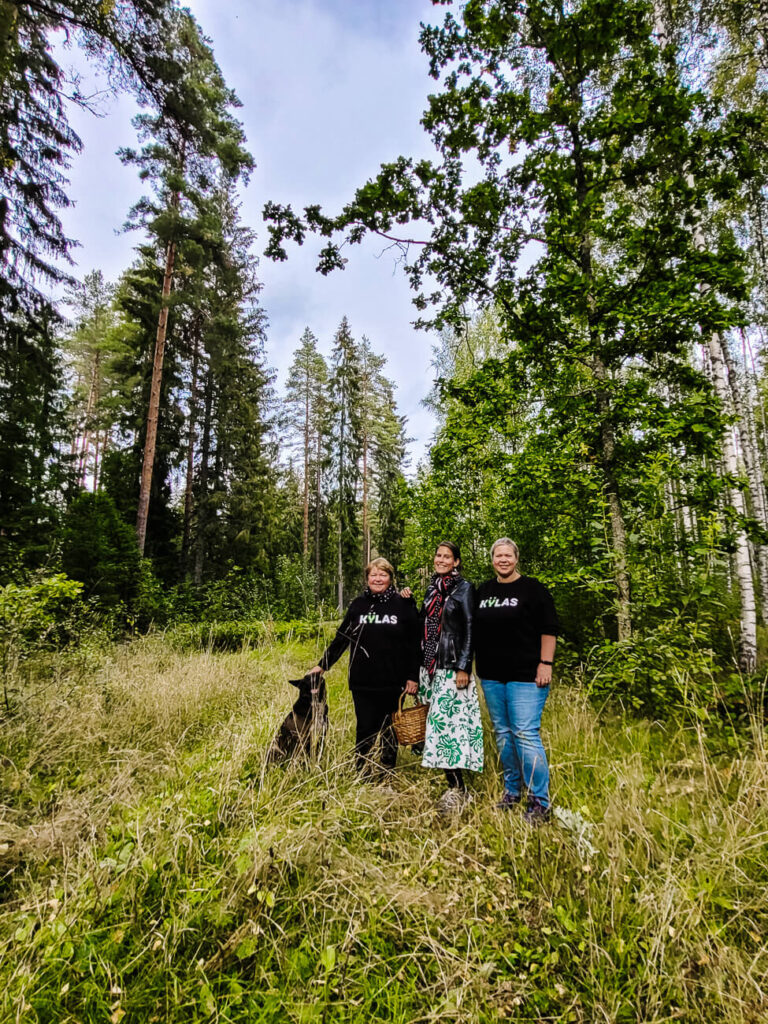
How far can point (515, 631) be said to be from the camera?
10.1 ft

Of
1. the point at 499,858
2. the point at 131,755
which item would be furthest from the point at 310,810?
the point at 131,755

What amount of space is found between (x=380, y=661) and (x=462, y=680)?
0.65 metres

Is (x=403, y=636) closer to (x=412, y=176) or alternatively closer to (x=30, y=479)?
(x=412, y=176)

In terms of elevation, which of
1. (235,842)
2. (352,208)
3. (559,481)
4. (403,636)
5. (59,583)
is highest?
(352,208)

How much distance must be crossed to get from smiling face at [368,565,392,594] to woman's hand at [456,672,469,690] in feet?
2.95

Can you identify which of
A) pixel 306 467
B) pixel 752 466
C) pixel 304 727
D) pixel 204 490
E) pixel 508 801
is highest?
pixel 306 467

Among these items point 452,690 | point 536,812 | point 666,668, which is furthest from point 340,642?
point 666,668

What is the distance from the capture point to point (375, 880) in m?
2.12

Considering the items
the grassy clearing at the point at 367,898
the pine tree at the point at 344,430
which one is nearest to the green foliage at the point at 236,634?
the grassy clearing at the point at 367,898

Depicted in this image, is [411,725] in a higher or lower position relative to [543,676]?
lower

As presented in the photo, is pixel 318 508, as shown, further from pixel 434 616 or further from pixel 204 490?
pixel 434 616

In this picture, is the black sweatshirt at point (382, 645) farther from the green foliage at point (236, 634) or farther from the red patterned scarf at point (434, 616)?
the green foliage at point (236, 634)

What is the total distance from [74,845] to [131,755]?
121 cm

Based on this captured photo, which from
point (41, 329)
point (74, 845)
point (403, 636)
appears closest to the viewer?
point (74, 845)
